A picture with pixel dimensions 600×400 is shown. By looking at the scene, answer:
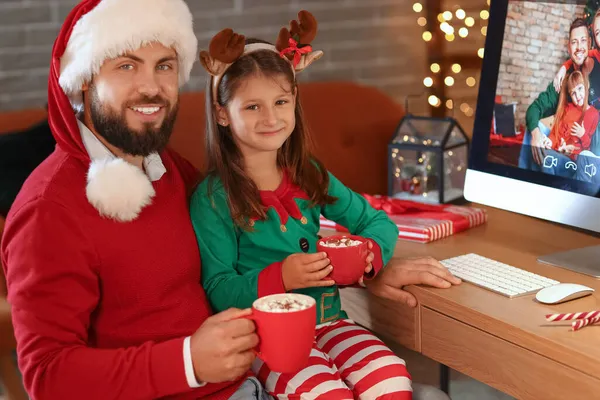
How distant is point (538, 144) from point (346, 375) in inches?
26.2

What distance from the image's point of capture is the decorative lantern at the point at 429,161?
252 cm

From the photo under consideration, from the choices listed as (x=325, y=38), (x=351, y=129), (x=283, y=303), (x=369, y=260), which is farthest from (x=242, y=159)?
(x=325, y=38)

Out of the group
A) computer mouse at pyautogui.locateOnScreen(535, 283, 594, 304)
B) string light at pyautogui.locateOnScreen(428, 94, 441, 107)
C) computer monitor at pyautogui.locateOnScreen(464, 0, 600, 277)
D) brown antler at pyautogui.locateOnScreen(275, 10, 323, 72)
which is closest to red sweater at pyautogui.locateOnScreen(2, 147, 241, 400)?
brown antler at pyautogui.locateOnScreen(275, 10, 323, 72)

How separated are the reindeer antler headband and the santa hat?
0.64 feet

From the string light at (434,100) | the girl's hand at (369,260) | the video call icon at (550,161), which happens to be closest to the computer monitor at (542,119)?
the video call icon at (550,161)

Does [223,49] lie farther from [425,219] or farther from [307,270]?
[425,219]

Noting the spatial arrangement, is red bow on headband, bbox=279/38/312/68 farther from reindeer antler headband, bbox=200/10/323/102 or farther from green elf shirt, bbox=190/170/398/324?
green elf shirt, bbox=190/170/398/324

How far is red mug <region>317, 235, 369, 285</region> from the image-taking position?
5.26 ft

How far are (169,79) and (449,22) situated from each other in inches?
71.9

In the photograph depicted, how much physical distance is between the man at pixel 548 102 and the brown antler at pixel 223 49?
26.4 inches

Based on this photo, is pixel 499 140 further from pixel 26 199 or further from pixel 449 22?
pixel 449 22

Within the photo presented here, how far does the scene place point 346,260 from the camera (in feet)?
5.27

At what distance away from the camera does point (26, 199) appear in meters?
1.44

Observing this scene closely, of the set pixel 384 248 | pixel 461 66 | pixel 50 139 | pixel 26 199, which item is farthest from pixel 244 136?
pixel 461 66
